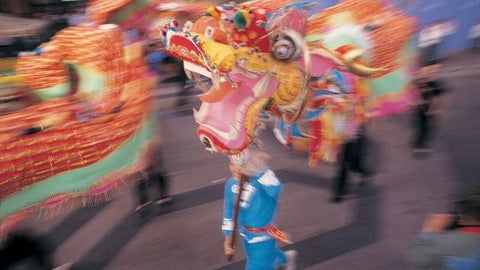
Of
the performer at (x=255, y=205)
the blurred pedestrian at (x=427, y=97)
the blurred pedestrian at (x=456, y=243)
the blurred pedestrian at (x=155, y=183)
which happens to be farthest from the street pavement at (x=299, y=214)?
the blurred pedestrian at (x=456, y=243)

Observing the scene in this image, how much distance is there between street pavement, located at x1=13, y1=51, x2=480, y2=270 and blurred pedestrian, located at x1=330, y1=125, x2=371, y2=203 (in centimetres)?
8

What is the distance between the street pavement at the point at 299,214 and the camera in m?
2.83

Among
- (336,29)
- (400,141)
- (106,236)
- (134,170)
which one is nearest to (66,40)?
(134,170)

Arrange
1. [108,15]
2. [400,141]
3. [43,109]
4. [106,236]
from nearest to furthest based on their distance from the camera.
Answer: [43,109] < [108,15] < [106,236] < [400,141]

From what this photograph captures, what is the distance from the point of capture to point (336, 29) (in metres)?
3.18

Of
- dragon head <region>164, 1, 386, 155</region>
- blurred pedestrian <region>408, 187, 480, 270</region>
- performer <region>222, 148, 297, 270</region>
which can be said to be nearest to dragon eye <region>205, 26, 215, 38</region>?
dragon head <region>164, 1, 386, 155</region>

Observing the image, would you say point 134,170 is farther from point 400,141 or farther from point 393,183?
point 400,141

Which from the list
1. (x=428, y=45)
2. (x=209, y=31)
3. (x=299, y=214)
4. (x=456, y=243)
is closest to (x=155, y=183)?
(x=299, y=214)

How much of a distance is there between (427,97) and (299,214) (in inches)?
63.0

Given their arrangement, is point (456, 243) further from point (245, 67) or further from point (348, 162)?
point (348, 162)

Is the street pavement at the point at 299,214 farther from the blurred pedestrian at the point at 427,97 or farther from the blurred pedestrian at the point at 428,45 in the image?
the blurred pedestrian at the point at 428,45

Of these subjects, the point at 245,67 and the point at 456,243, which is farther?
the point at 245,67

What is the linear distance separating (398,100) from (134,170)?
2.27 m

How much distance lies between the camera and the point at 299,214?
3268 mm
